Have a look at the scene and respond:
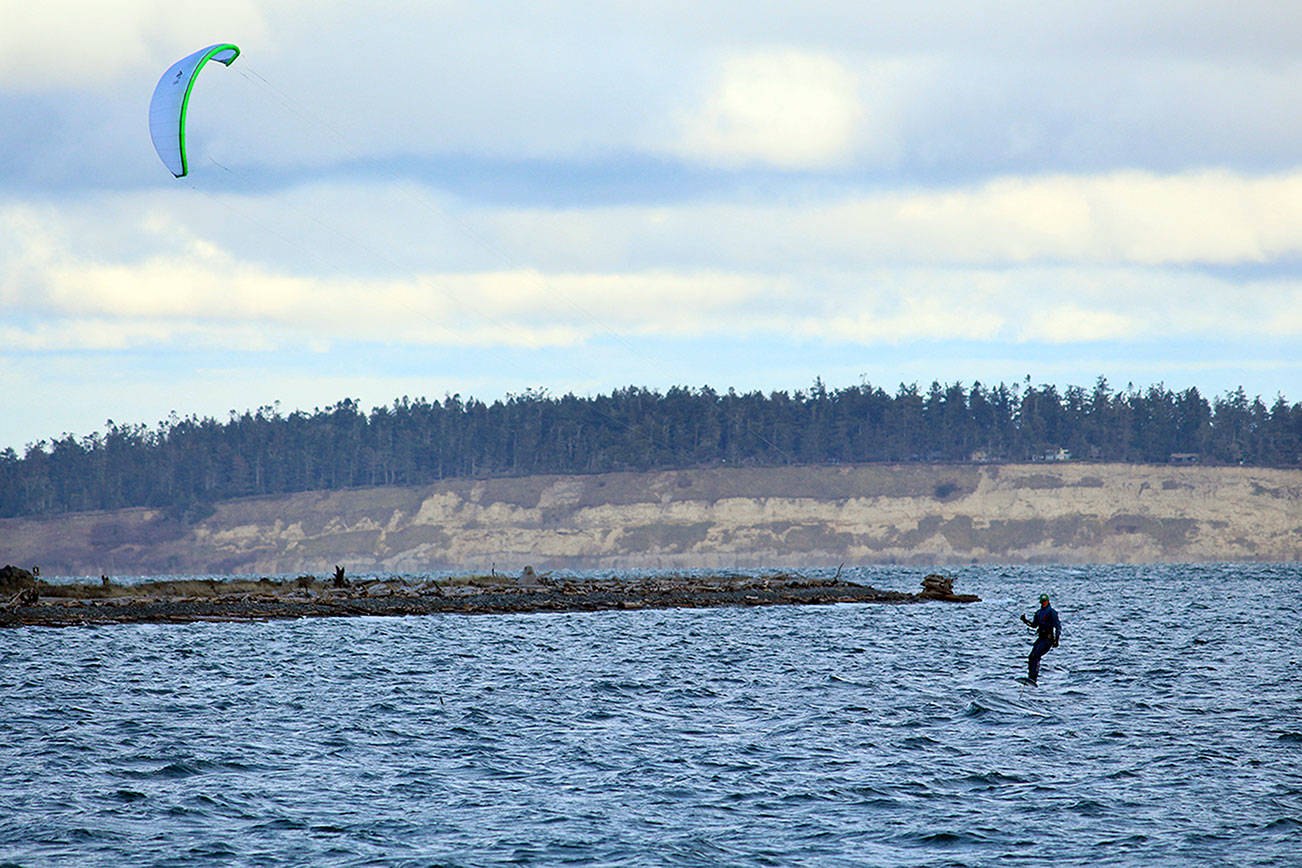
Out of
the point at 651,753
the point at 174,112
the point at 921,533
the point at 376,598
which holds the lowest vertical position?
the point at 921,533

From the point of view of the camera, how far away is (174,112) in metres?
46.5

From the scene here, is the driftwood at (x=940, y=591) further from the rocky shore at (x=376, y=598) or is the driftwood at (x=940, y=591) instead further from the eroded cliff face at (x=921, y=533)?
the eroded cliff face at (x=921, y=533)

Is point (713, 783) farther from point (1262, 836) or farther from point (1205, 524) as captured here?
point (1205, 524)

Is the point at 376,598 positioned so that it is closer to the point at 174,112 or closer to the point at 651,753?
the point at 174,112

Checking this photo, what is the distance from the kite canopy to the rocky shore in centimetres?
2103

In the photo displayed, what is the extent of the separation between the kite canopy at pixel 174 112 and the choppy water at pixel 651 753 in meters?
16.3

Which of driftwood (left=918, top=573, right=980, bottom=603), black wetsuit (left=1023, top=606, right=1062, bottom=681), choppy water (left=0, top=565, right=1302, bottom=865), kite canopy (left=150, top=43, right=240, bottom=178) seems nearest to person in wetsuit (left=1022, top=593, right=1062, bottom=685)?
black wetsuit (left=1023, top=606, right=1062, bottom=681)

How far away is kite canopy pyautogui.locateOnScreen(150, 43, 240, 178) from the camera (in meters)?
46.3

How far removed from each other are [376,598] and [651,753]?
4691 centimetres

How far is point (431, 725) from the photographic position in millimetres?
29609

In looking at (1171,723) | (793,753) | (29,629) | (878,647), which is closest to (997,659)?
(878,647)

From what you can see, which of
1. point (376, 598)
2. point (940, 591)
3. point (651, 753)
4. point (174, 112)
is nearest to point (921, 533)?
point (940, 591)

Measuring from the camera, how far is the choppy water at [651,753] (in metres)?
19.3

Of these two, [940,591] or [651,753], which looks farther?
[940,591]
